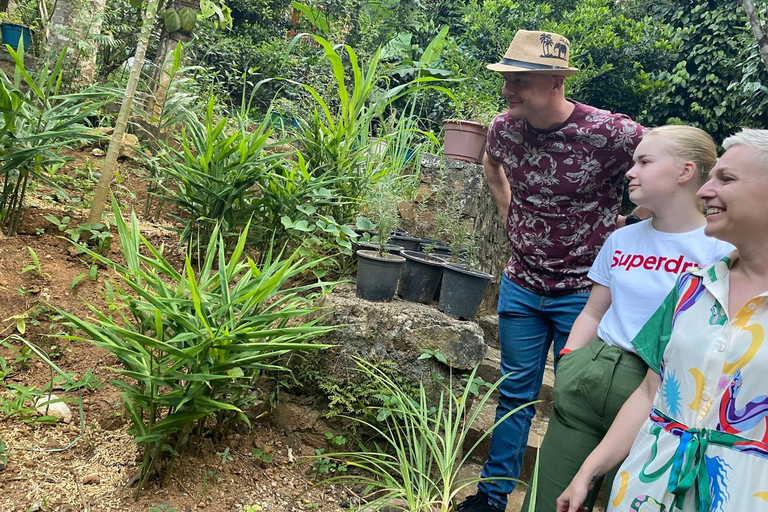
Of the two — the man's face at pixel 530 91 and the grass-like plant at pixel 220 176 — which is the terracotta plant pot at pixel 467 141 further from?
the man's face at pixel 530 91

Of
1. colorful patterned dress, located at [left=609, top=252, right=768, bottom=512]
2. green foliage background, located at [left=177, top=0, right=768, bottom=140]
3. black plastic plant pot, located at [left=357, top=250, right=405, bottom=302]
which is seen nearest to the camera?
colorful patterned dress, located at [left=609, top=252, right=768, bottom=512]

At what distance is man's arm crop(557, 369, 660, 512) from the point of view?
1253 mm

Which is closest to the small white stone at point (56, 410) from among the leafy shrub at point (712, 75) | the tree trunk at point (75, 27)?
the tree trunk at point (75, 27)

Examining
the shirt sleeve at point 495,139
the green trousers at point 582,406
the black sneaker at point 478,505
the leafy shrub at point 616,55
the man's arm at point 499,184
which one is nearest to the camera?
the green trousers at point 582,406

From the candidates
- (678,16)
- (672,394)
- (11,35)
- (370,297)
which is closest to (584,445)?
(672,394)

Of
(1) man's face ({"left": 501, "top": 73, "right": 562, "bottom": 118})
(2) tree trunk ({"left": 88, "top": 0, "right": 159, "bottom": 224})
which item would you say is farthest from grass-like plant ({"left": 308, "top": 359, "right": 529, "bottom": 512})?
(2) tree trunk ({"left": 88, "top": 0, "right": 159, "bottom": 224})

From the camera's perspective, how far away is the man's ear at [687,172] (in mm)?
1479

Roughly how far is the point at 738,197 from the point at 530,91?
1153 millimetres

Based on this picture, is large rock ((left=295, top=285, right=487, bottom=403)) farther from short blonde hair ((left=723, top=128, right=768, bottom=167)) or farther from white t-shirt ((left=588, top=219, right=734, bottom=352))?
short blonde hair ((left=723, top=128, right=768, bottom=167))

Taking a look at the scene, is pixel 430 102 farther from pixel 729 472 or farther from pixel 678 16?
pixel 729 472

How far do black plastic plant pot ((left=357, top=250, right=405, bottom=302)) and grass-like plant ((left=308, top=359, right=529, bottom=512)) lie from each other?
379mm

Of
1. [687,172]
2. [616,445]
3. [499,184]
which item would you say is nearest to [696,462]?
[616,445]

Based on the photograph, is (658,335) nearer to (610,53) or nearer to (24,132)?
(24,132)

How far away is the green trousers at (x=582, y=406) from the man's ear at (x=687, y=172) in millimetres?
472
